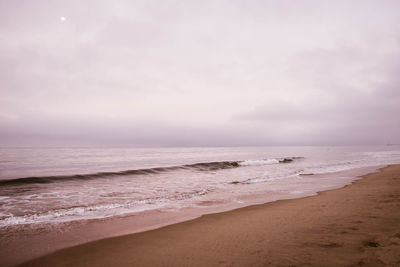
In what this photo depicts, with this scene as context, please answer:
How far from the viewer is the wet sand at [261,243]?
151 inches

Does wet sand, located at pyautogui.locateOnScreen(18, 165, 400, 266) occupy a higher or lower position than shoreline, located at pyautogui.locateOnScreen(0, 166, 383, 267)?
higher

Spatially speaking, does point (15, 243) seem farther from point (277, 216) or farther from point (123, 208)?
point (277, 216)

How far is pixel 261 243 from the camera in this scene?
4.62 metres

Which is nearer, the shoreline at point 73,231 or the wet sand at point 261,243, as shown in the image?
the wet sand at point 261,243

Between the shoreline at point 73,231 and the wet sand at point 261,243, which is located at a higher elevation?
the wet sand at point 261,243

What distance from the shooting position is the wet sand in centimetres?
385

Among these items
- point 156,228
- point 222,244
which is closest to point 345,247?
point 222,244

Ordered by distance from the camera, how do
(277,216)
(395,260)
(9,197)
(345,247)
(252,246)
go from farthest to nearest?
(9,197) < (277,216) < (252,246) < (345,247) < (395,260)

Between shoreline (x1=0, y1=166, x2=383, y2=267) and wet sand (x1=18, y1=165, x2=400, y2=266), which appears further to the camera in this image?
shoreline (x1=0, y1=166, x2=383, y2=267)

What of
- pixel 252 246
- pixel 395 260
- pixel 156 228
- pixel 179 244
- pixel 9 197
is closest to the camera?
pixel 395 260

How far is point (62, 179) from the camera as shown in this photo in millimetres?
17406

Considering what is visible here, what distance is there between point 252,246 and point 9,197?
13396mm

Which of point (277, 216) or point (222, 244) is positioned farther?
point (277, 216)

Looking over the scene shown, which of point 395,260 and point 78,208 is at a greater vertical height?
point 395,260
